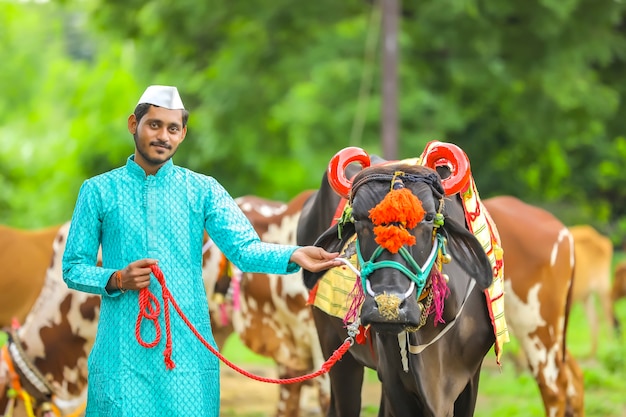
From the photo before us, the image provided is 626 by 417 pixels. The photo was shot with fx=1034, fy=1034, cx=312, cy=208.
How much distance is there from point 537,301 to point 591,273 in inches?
224

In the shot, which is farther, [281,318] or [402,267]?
[281,318]

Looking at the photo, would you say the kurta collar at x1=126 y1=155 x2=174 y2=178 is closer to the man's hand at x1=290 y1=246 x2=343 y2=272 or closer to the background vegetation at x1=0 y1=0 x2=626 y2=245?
the man's hand at x1=290 y1=246 x2=343 y2=272

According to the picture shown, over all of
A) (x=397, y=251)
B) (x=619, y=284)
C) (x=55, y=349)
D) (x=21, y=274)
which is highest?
(x=619, y=284)

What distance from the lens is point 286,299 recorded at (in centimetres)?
749

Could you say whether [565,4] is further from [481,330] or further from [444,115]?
[481,330]

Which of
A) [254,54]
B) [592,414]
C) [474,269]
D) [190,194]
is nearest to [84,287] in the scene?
[190,194]

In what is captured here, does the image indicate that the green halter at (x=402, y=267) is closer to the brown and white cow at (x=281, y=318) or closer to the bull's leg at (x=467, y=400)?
the bull's leg at (x=467, y=400)

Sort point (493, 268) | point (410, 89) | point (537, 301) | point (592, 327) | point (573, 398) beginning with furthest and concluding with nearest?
1. point (410, 89)
2. point (592, 327)
3. point (573, 398)
4. point (537, 301)
5. point (493, 268)

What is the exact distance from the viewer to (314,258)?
158 inches

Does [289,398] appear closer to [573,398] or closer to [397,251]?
[573,398]

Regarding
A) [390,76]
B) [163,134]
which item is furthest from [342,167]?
[390,76]

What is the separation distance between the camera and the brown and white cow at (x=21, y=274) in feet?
32.1

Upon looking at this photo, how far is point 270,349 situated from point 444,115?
7.66 metres

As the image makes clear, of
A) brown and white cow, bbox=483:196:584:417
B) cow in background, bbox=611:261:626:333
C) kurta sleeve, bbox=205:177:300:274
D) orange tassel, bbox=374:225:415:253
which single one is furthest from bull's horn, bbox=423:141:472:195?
cow in background, bbox=611:261:626:333
